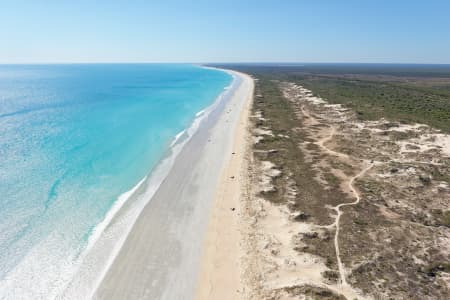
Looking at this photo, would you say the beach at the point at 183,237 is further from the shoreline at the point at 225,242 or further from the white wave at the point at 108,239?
the white wave at the point at 108,239

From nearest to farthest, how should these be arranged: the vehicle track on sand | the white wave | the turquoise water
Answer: the white wave < the vehicle track on sand < the turquoise water

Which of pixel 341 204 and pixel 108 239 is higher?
pixel 341 204

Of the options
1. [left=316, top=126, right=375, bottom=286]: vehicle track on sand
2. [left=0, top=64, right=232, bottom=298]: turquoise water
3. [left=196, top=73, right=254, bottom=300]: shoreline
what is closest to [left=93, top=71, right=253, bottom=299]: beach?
[left=196, top=73, right=254, bottom=300]: shoreline

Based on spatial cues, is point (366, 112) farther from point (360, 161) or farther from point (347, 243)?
point (347, 243)

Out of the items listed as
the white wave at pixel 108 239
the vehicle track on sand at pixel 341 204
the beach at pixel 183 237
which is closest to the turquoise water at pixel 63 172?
the white wave at pixel 108 239

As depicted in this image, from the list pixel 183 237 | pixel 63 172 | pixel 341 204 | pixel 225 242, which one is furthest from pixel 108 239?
pixel 341 204

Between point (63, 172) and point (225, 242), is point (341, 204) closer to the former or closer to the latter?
point (225, 242)

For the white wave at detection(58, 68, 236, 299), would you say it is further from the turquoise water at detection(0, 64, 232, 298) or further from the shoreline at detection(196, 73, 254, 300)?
the shoreline at detection(196, 73, 254, 300)

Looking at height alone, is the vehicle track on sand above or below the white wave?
Result: above

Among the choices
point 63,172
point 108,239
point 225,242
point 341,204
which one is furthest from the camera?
point 63,172
